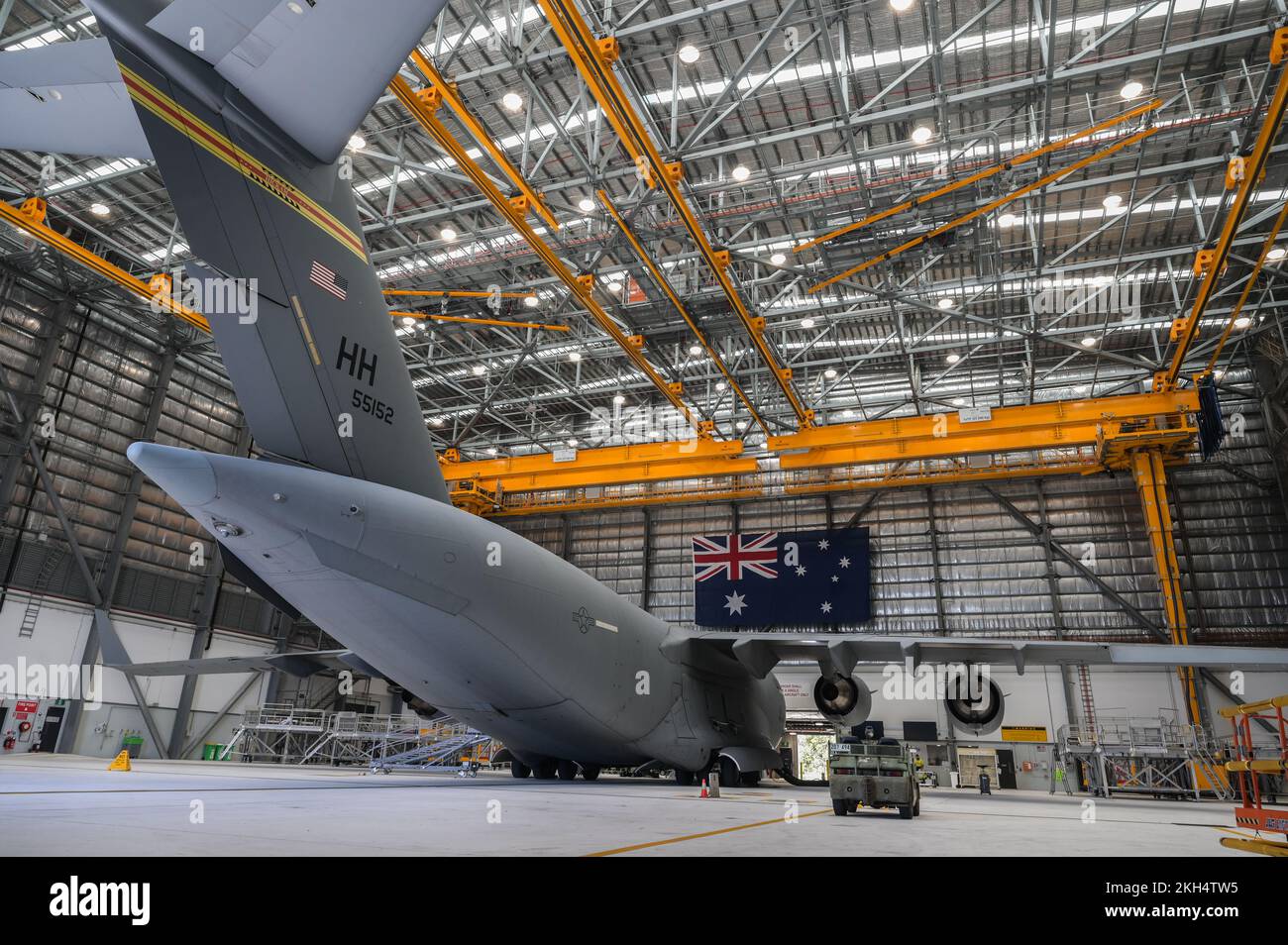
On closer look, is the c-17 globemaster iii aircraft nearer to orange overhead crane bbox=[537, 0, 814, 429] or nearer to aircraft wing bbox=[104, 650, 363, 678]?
aircraft wing bbox=[104, 650, 363, 678]

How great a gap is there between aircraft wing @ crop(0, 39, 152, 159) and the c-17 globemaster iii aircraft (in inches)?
0.5

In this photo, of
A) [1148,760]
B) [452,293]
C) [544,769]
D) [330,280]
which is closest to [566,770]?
[544,769]

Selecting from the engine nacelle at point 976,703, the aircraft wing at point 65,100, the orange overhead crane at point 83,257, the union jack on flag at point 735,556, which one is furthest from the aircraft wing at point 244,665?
the union jack on flag at point 735,556

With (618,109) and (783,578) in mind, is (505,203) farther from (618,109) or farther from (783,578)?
(783,578)

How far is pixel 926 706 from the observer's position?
2489 cm

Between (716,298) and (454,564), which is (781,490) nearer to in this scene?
(716,298)

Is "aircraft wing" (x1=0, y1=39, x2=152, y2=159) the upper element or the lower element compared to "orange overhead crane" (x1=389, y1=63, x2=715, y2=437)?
lower

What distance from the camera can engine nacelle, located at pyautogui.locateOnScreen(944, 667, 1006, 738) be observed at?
1078 cm

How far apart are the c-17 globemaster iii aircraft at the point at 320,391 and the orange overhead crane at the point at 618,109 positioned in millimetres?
6491

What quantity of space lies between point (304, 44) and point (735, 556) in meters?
23.2

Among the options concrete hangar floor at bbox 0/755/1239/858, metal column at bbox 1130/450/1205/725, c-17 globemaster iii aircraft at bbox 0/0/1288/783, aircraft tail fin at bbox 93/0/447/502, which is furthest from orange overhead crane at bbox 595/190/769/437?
metal column at bbox 1130/450/1205/725

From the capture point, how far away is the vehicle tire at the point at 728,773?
12420 millimetres

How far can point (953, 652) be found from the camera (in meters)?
11.9
